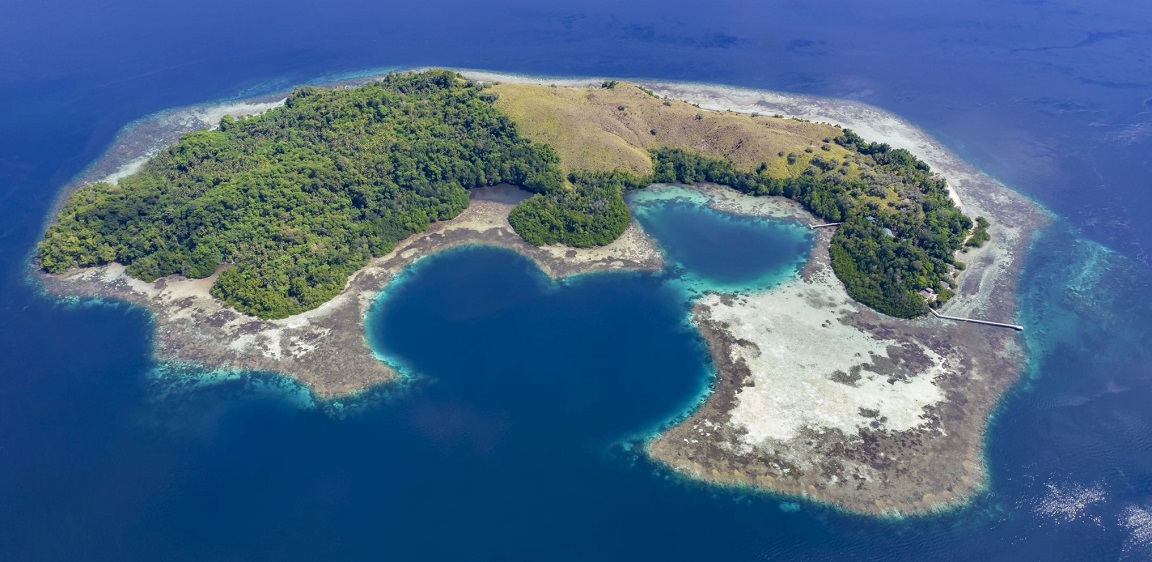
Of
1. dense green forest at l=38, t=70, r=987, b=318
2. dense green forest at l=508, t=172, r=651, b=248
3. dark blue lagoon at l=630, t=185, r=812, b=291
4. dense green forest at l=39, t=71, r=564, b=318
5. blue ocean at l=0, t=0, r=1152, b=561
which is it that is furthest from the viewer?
dense green forest at l=508, t=172, r=651, b=248

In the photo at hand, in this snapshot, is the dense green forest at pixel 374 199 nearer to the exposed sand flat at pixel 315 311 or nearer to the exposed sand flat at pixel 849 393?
the exposed sand flat at pixel 315 311

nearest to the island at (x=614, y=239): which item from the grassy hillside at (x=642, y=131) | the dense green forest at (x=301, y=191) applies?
the dense green forest at (x=301, y=191)

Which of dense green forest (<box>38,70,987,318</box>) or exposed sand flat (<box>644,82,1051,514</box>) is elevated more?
dense green forest (<box>38,70,987,318</box>)

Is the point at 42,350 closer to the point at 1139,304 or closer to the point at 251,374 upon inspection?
the point at 251,374

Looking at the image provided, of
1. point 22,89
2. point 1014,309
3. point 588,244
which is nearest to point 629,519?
point 588,244

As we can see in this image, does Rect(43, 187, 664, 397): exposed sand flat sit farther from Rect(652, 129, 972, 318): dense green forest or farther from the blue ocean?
Rect(652, 129, 972, 318): dense green forest

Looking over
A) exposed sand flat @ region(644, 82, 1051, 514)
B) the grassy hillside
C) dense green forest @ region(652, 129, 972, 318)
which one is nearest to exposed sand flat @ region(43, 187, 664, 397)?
the grassy hillside

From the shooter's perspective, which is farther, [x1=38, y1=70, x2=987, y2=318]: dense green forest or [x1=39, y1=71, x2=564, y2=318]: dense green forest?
[x1=38, y1=70, x2=987, y2=318]: dense green forest
